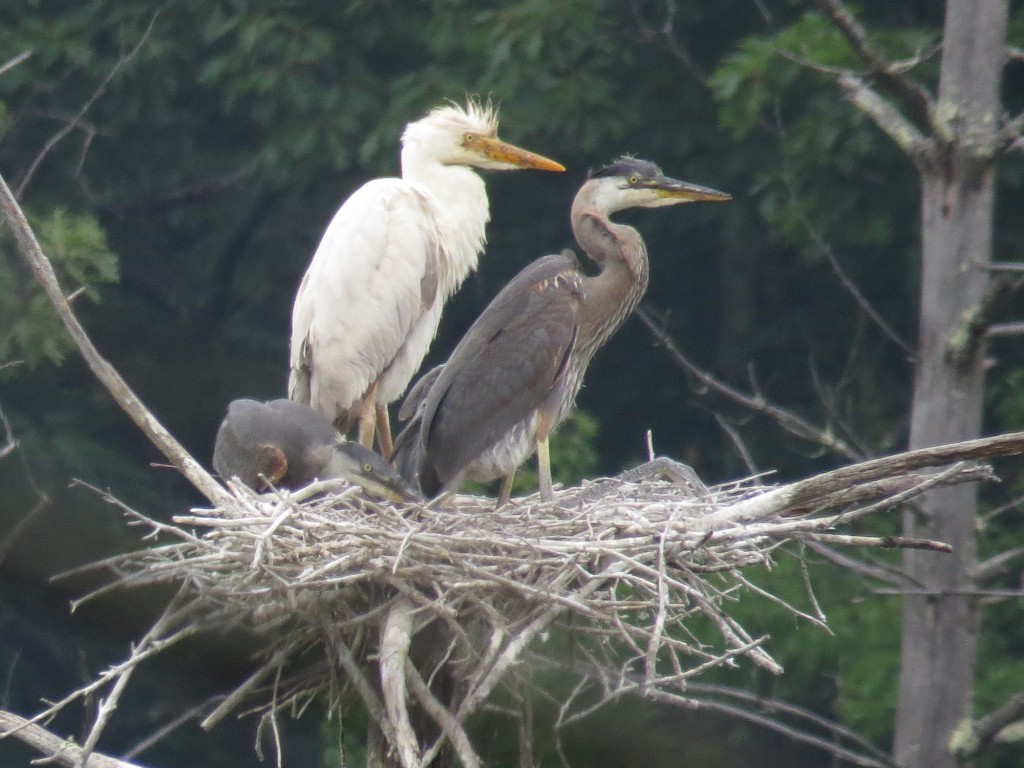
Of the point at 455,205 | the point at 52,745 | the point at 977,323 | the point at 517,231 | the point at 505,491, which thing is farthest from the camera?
the point at 517,231

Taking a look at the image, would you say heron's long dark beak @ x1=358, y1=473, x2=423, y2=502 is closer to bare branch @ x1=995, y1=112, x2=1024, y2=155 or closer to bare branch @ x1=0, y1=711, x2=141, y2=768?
bare branch @ x1=0, y1=711, x2=141, y2=768

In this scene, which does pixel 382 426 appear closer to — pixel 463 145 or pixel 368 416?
pixel 368 416

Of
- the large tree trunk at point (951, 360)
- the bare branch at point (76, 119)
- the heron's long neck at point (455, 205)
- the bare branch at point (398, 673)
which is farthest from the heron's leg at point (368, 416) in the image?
the bare branch at point (398, 673)

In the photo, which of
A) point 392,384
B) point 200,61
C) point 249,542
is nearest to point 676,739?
point 392,384

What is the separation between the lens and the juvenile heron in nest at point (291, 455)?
4.24m

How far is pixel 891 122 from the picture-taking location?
16.6ft

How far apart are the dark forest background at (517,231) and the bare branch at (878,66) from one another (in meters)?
1.25

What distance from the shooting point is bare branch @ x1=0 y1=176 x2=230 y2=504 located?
3557 millimetres

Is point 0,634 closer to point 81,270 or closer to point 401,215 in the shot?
point 81,270

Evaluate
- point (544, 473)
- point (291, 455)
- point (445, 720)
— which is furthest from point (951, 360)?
Result: point (445, 720)

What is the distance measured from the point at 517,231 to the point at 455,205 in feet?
11.5

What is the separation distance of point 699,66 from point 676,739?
3.68m

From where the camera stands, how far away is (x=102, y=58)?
8188 mm

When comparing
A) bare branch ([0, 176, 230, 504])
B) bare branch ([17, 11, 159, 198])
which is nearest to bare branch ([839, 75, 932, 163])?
bare branch ([17, 11, 159, 198])
